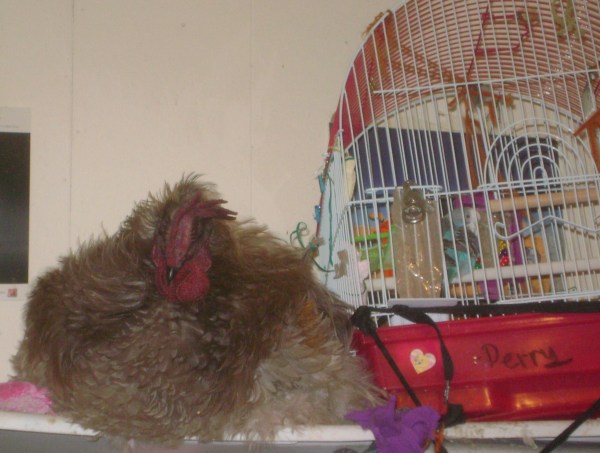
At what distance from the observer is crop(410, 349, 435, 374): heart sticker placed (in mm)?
668

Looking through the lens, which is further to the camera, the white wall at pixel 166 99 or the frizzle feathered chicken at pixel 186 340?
the white wall at pixel 166 99

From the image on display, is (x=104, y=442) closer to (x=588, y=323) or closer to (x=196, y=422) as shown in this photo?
→ (x=196, y=422)

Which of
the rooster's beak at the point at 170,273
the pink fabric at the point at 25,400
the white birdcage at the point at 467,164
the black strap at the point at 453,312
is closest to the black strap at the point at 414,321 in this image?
the black strap at the point at 453,312

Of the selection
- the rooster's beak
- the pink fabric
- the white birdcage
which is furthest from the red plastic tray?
the pink fabric

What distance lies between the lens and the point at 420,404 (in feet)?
2.14

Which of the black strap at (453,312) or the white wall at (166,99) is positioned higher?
the white wall at (166,99)

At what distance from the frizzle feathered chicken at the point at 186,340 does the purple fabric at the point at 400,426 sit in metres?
0.06

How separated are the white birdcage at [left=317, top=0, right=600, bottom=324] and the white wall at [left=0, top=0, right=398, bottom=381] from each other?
0.62 ft

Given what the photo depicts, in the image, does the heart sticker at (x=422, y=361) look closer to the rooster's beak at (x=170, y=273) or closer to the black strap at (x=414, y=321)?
the black strap at (x=414, y=321)

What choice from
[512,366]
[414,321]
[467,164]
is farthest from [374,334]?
[467,164]

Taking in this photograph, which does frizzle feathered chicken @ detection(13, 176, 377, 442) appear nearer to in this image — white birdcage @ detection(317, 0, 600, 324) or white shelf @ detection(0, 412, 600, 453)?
white shelf @ detection(0, 412, 600, 453)

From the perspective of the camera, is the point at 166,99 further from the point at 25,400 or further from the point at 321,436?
the point at 321,436

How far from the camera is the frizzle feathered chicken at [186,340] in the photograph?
60 cm

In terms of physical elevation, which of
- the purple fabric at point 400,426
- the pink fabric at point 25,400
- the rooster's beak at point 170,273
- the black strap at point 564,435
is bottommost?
the black strap at point 564,435
